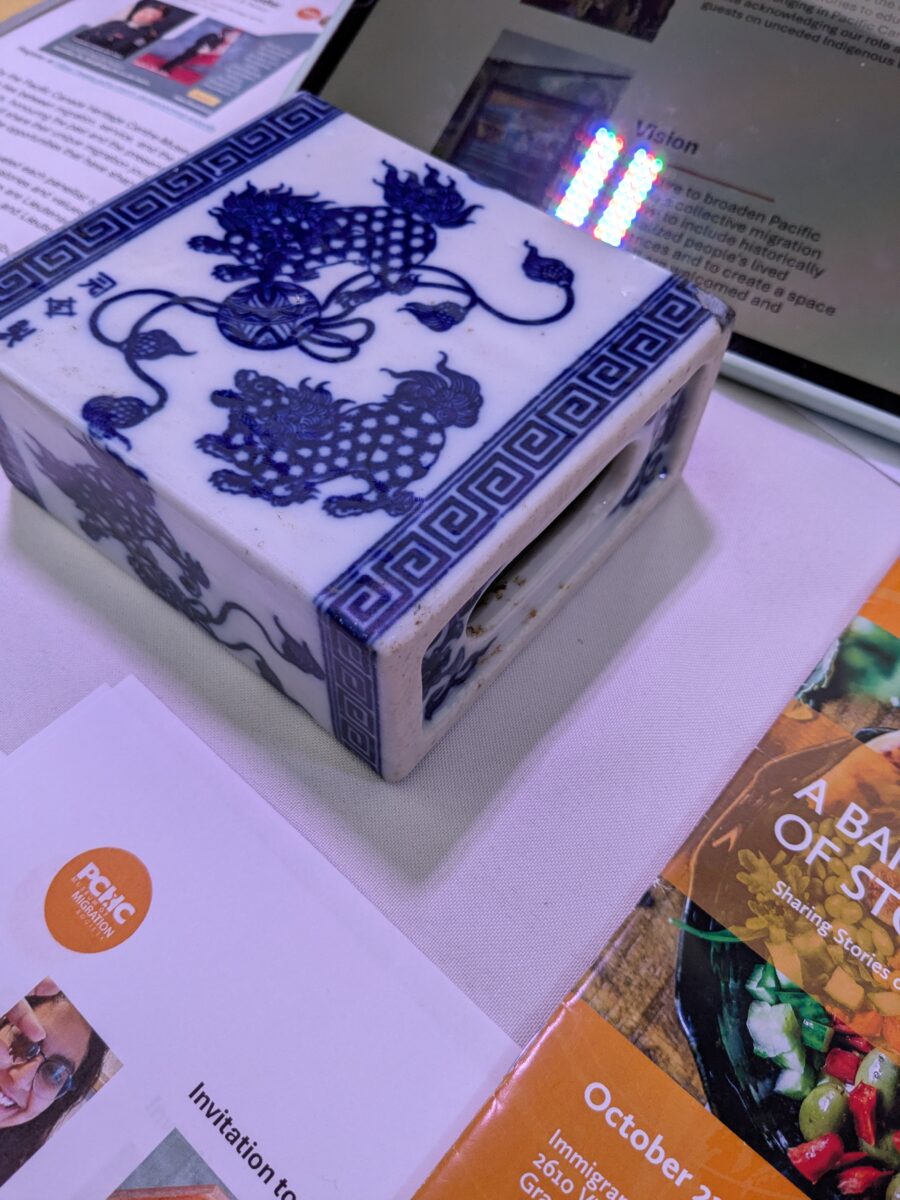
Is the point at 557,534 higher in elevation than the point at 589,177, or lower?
lower

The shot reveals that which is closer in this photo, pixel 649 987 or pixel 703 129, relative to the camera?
pixel 649 987

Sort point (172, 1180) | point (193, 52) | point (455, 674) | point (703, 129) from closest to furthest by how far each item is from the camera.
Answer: point (172, 1180) → point (455, 674) → point (703, 129) → point (193, 52)

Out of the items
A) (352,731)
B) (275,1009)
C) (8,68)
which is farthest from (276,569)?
(8,68)

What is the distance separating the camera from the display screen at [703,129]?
76 cm

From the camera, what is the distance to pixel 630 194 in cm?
82

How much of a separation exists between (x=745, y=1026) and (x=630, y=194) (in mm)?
624

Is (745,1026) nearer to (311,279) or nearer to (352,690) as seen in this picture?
(352,690)

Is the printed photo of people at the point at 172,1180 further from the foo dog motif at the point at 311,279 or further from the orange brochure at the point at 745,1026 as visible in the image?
the foo dog motif at the point at 311,279

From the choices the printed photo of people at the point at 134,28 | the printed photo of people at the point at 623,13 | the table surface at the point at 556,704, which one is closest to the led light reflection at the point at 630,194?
the printed photo of people at the point at 623,13

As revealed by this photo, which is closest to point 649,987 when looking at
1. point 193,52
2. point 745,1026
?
point 745,1026

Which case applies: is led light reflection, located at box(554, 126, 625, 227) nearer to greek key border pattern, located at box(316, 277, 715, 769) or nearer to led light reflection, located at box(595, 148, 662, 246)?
led light reflection, located at box(595, 148, 662, 246)

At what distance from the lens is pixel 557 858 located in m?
0.59

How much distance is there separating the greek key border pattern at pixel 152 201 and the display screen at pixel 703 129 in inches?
7.3

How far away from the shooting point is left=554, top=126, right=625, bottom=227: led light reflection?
2.73 ft
